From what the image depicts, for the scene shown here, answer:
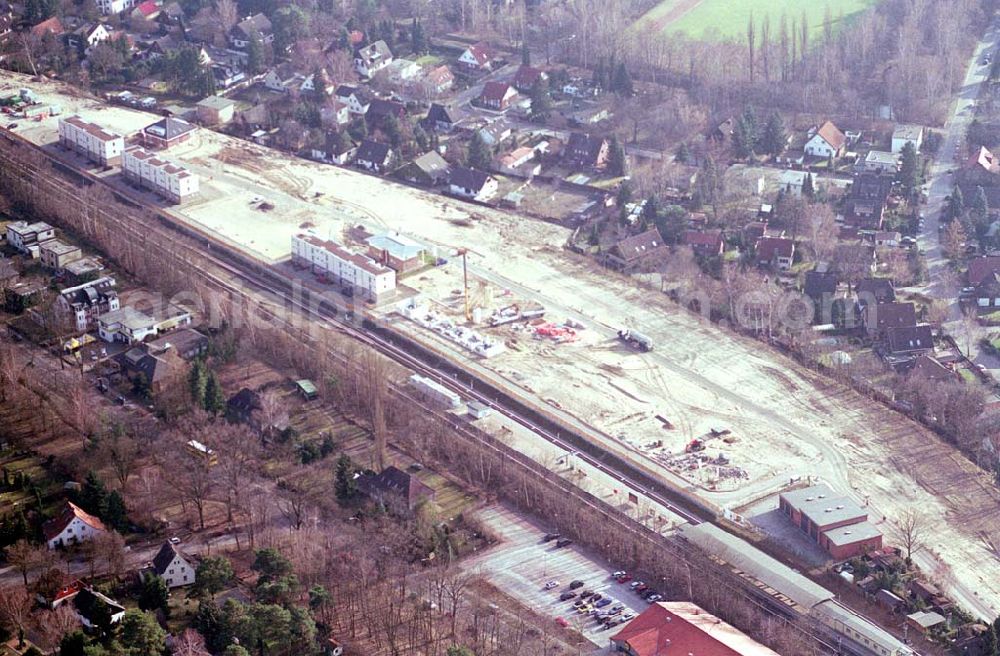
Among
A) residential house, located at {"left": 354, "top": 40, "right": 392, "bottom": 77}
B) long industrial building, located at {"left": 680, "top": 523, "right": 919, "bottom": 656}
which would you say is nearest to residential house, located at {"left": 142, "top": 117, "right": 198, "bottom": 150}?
residential house, located at {"left": 354, "top": 40, "right": 392, "bottom": 77}

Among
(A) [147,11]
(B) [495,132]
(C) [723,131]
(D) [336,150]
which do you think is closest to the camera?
Result: (C) [723,131]

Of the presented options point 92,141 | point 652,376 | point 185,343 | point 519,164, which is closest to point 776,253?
point 652,376

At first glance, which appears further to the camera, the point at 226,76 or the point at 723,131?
the point at 226,76

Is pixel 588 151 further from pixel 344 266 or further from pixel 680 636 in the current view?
pixel 680 636

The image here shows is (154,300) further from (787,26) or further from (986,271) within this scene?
(787,26)

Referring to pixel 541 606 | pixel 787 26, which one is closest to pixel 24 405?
pixel 541 606

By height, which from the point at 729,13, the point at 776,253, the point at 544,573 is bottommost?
the point at 544,573

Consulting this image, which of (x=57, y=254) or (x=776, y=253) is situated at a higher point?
(x=57, y=254)
